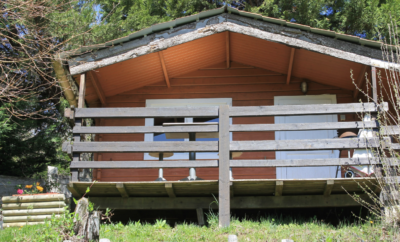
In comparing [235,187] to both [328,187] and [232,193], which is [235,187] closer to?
[232,193]

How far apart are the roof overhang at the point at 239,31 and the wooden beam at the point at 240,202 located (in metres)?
2.37

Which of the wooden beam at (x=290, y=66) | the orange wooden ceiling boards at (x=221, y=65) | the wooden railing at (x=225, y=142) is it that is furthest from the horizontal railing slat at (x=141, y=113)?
the wooden beam at (x=290, y=66)

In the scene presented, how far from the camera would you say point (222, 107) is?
666 centimetres

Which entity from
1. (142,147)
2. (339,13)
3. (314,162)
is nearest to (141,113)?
(142,147)

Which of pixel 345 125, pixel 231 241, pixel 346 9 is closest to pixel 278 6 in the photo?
pixel 346 9

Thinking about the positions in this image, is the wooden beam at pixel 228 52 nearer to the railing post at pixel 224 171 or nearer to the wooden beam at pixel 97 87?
the railing post at pixel 224 171

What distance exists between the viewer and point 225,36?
847 centimetres

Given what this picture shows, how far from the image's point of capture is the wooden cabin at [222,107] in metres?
6.50

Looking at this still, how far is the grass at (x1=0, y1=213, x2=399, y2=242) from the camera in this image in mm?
5465

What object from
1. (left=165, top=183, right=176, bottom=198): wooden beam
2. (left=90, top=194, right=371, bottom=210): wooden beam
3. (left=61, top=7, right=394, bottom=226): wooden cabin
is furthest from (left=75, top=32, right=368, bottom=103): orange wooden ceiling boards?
(left=165, top=183, right=176, bottom=198): wooden beam

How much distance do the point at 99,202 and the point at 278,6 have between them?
33.6 feet

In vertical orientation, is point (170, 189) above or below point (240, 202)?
above

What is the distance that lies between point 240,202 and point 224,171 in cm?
77

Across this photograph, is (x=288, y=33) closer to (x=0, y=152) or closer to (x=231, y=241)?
(x=231, y=241)
